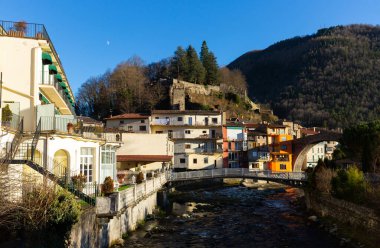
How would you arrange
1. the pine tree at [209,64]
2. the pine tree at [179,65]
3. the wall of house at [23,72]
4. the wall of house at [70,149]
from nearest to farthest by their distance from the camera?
the wall of house at [70,149]
the wall of house at [23,72]
the pine tree at [179,65]
the pine tree at [209,64]

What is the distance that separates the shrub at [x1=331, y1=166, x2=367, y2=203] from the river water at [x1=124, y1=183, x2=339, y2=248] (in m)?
3.59

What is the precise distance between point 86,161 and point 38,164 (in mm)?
7701

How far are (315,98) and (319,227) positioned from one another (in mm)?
135190

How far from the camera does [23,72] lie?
26703 mm

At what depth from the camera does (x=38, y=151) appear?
24.9 metres

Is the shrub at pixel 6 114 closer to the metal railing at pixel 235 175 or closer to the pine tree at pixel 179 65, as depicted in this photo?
the metal railing at pixel 235 175

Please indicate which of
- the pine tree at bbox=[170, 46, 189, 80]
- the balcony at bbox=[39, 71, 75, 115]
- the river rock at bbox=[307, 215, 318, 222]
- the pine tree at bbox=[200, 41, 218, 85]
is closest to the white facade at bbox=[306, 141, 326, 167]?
the pine tree at bbox=[200, 41, 218, 85]

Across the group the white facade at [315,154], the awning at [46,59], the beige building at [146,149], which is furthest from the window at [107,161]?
the white facade at [315,154]

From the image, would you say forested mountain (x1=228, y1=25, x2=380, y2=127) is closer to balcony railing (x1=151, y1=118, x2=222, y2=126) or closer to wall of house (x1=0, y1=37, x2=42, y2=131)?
balcony railing (x1=151, y1=118, x2=222, y2=126)

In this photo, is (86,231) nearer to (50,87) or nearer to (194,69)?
(50,87)

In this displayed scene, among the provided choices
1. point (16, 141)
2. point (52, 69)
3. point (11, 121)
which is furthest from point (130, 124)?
point (16, 141)

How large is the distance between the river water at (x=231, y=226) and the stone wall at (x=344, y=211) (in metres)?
1.81

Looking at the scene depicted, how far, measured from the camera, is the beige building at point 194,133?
262 ft

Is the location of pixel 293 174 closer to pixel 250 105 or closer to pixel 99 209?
pixel 99 209
